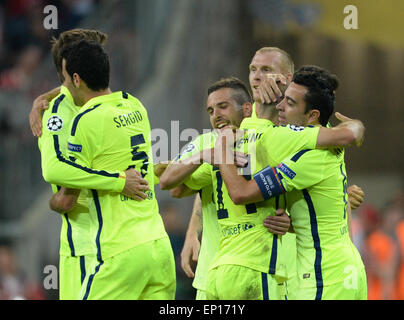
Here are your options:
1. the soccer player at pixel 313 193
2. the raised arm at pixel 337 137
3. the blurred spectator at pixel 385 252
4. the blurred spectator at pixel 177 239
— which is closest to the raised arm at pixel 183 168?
the soccer player at pixel 313 193

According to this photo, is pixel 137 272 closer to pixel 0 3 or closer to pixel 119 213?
pixel 119 213

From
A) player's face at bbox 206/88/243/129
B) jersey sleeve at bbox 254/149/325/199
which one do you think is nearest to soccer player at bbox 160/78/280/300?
player's face at bbox 206/88/243/129

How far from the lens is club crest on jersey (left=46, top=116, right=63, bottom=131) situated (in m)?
5.15

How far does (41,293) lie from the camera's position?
9.51 meters

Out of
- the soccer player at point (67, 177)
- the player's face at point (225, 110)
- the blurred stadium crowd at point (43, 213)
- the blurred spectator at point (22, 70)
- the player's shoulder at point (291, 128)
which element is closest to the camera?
the player's shoulder at point (291, 128)

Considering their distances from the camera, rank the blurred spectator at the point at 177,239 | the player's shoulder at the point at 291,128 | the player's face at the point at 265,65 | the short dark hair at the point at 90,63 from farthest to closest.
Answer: the blurred spectator at the point at 177,239 < the player's face at the point at 265,65 < the short dark hair at the point at 90,63 < the player's shoulder at the point at 291,128

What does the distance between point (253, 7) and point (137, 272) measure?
8.41 metres

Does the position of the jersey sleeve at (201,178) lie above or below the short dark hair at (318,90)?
below

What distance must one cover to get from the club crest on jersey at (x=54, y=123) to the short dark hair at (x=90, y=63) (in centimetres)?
30

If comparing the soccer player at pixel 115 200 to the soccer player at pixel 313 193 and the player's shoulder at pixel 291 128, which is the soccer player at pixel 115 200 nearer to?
the soccer player at pixel 313 193

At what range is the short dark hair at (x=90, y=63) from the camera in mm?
5051

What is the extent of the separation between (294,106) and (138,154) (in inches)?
40.5

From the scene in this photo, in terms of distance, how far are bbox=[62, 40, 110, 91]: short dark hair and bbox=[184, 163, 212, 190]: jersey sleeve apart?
2.63 ft

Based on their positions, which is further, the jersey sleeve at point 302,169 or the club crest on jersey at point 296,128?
the club crest on jersey at point 296,128
